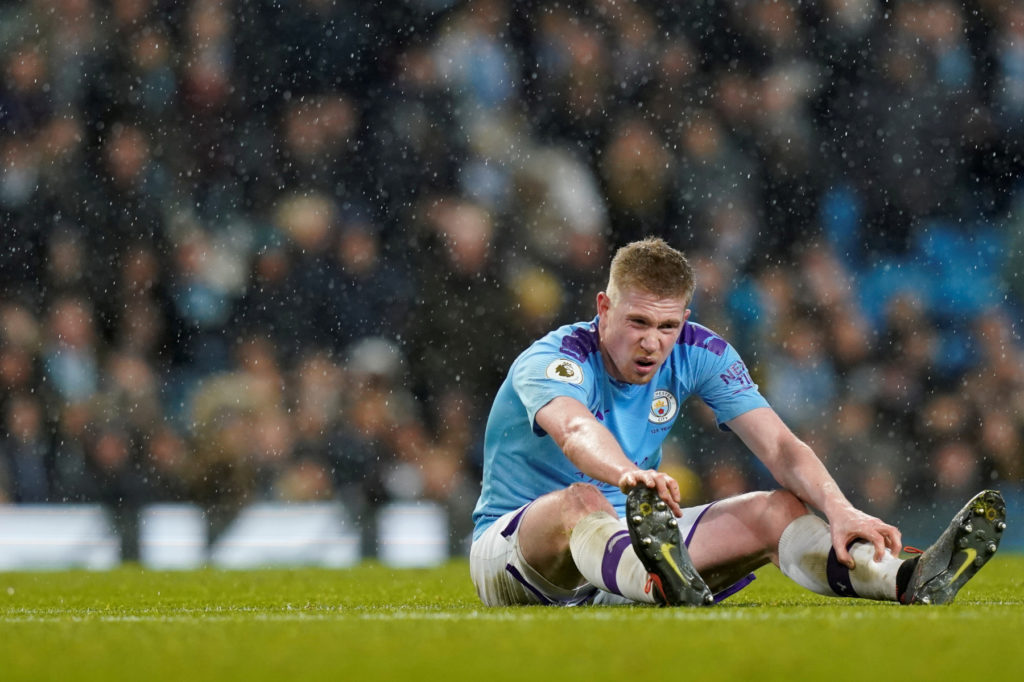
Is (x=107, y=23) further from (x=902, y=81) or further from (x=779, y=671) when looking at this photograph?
(x=779, y=671)

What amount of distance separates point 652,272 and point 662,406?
0.45m

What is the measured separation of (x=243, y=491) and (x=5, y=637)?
4.91 m

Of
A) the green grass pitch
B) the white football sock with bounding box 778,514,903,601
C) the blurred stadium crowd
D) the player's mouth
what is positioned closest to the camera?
the green grass pitch

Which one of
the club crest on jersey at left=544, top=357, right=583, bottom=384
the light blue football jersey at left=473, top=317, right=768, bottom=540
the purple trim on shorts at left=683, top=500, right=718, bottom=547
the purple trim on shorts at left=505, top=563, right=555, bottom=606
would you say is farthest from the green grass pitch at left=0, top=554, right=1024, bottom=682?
the club crest on jersey at left=544, top=357, right=583, bottom=384

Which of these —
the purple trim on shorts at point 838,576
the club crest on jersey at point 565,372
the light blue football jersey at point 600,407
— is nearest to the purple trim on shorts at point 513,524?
the light blue football jersey at point 600,407

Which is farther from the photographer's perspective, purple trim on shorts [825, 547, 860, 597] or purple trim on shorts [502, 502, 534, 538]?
purple trim on shorts [502, 502, 534, 538]

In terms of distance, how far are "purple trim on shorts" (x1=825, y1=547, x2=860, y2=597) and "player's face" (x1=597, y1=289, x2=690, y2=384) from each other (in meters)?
0.65

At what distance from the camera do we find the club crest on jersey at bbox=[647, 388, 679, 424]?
381cm

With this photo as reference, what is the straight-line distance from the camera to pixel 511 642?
250 centimetres

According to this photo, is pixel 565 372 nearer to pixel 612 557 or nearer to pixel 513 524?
pixel 513 524

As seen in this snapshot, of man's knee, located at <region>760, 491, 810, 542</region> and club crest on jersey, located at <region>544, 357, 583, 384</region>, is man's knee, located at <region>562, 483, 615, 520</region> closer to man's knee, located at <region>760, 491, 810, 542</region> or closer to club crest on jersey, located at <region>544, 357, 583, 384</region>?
club crest on jersey, located at <region>544, 357, 583, 384</region>

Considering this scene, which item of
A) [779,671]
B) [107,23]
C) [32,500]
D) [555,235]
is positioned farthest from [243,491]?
→ [779,671]

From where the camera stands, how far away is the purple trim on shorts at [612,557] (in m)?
3.15

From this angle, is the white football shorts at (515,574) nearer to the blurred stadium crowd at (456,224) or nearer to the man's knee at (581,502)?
the man's knee at (581,502)
